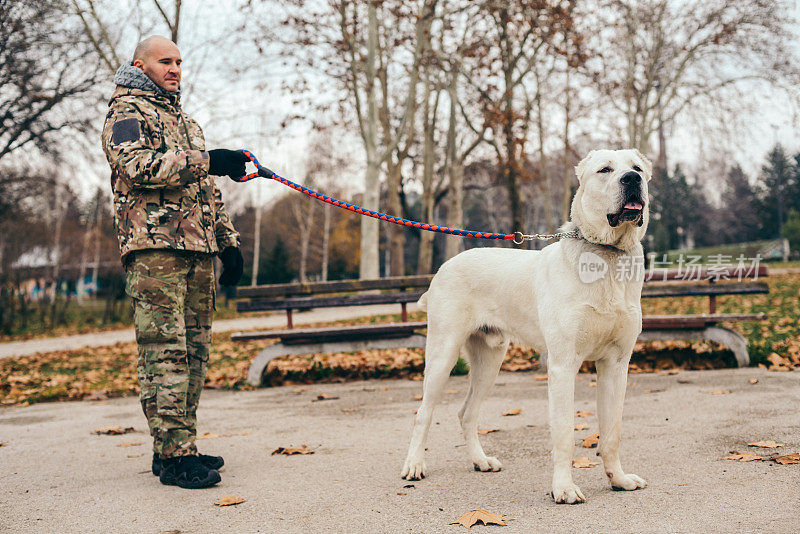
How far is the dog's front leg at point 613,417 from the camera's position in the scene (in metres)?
3.30

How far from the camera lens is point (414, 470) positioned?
146 inches

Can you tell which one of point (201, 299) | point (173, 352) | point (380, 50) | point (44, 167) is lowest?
point (173, 352)

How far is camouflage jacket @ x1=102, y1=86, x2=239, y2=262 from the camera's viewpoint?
3.73m

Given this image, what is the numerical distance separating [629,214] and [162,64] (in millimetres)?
2839

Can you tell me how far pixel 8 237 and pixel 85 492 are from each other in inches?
1057

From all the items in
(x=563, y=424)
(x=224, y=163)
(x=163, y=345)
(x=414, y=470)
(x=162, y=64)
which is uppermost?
(x=162, y=64)

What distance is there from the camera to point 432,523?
2924 millimetres

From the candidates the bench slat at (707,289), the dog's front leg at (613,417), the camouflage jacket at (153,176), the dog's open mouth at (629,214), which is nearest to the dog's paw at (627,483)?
the dog's front leg at (613,417)

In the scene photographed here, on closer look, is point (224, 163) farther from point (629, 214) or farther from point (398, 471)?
point (629, 214)

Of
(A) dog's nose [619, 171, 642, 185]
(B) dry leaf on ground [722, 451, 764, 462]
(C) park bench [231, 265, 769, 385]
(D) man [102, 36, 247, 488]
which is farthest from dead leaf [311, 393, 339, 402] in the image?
(A) dog's nose [619, 171, 642, 185]

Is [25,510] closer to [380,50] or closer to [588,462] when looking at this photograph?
[588,462]

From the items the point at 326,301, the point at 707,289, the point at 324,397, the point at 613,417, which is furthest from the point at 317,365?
the point at 613,417

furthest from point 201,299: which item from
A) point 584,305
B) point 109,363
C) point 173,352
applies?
point 109,363

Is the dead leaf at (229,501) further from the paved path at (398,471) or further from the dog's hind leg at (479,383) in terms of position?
the dog's hind leg at (479,383)
